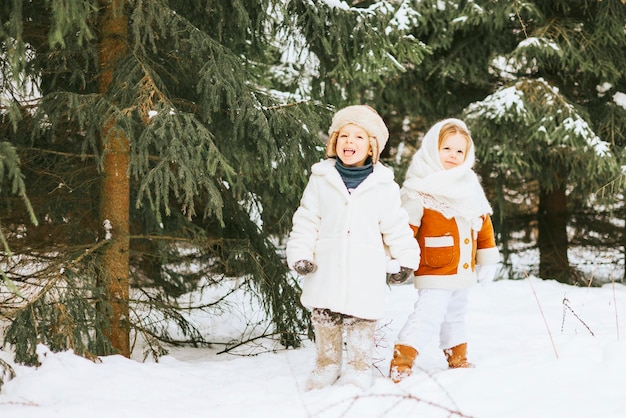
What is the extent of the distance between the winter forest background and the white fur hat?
1.19 feet

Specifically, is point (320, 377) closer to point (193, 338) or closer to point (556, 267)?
point (193, 338)

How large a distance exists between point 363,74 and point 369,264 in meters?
2.08

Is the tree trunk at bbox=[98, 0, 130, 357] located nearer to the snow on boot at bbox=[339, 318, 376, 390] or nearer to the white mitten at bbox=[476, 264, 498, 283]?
the snow on boot at bbox=[339, 318, 376, 390]

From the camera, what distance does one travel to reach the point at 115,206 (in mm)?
4488

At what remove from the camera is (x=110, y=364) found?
3.95 meters

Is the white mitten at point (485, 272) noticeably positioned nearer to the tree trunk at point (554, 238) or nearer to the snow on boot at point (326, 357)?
the snow on boot at point (326, 357)

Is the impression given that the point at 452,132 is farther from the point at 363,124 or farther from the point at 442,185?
the point at 363,124

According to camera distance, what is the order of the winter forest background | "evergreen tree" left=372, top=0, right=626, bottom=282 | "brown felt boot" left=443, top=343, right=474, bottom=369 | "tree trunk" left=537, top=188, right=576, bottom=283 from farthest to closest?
"tree trunk" left=537, top=188, right=576, bottom=283, "evergreen tree" left=372, top=0, right=626, bottom=282, "brown felt boot" left=443, top=343, right=474, bottom=369, the winter forest background

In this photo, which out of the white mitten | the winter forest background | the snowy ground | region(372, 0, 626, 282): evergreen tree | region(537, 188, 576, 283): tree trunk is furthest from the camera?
region(537, 188, 576, 283): tree trunk

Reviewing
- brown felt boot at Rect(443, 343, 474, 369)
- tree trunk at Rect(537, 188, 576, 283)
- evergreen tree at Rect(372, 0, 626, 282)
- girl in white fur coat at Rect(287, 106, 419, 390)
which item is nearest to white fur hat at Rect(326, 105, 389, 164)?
girl in white fur coat at Rect(287, 106, 419, 390)

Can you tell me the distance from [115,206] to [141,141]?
1022 mm

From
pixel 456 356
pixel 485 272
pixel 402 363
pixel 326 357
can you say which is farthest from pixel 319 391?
pixel 485 272

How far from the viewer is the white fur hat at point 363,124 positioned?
3902 millimetres

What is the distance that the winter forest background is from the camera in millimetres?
3703
